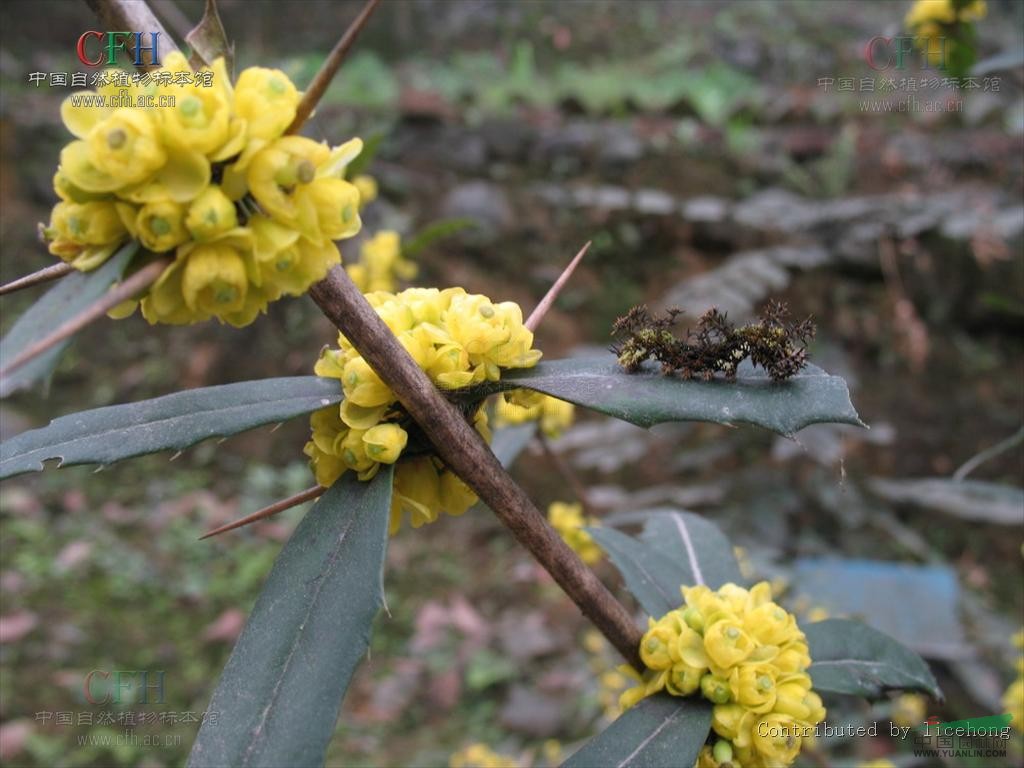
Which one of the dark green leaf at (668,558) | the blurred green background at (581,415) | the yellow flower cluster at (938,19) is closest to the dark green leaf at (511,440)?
the dark green leaf at (668,558)

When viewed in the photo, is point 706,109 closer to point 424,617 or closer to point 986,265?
point 986,265

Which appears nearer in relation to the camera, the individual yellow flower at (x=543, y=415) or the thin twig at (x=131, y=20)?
the thin twig at (x=131, y=20)

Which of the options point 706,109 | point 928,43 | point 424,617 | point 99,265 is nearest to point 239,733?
point 99,265

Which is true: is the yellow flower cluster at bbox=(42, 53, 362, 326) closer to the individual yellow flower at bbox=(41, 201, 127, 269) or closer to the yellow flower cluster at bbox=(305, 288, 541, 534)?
the individual yellow flower at bbox=(41, 201, 127, 269)

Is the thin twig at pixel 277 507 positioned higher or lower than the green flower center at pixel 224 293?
lower

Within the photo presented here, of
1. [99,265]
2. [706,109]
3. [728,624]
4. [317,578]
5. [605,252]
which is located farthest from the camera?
[706,109]

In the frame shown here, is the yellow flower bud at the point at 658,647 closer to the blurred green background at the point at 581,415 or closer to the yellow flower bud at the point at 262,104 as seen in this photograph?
the yellow flower bud at the point at 262,104

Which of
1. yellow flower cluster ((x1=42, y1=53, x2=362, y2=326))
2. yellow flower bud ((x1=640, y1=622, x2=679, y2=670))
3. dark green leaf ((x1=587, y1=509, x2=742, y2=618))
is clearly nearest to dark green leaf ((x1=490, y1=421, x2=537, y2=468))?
dark green leaf ((x1=587, y1=509, x2=742, y2=618))
